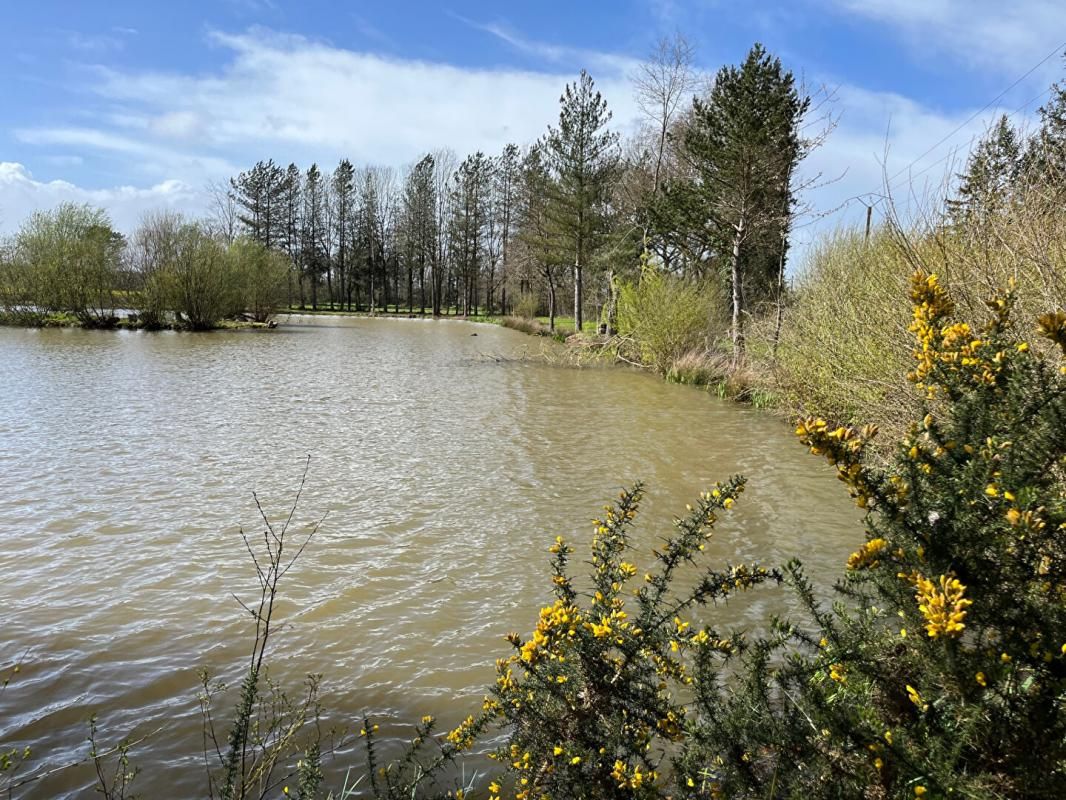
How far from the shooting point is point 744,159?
1588cm

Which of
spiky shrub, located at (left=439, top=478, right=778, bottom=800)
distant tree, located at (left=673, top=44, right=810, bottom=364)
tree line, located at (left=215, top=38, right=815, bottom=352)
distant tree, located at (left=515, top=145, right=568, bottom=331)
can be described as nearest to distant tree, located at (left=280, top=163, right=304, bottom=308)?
tree line, located at (left=215, top=38, right=815, bottom=352)

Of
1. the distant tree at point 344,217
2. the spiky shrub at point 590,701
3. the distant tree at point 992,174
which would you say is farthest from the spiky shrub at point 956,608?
the distant tree at point 344,217

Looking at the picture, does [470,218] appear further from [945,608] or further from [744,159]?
[945,608]

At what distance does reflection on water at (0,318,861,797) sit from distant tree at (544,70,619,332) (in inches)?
684

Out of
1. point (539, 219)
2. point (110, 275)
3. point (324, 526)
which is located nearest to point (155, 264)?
point (110, 275)

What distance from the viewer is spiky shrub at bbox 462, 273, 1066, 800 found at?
146 centimetres

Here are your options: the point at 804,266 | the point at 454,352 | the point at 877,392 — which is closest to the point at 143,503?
the point at 877,392

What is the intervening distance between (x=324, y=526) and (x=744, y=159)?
14037 mm

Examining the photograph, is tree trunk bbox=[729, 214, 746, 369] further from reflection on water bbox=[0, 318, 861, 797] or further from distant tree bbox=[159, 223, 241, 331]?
distant tree bbox=[159, 223, 241, 331]

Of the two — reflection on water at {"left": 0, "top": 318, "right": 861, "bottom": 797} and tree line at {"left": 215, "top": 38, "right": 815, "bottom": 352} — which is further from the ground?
tree line at {"left": 215, "top": 38, "right": 815, "bottom": 352}

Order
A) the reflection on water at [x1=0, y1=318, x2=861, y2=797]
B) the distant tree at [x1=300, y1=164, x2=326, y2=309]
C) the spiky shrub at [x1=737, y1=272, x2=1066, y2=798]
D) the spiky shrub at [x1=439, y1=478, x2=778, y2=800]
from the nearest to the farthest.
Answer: the spiky shrub at [x1=737, y1=272, x2=1066, y2=798] → the spiky shrub at [x1=439, y1=478, x2=778, y2=800] → the reflection on water at [x1=0, y1=318, x2=861, y2=797] → the distant tree at [x1=300, y1=164, x2=326, y2=309]

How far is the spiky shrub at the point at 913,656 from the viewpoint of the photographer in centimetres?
146

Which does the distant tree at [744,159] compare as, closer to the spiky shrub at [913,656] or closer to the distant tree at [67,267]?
the spiky shrub at [913,656]

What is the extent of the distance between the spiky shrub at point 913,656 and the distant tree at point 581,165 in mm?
27874
